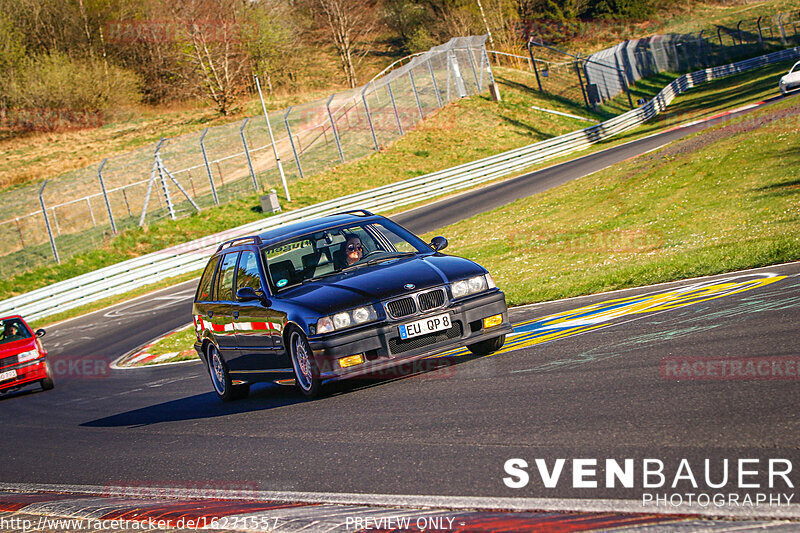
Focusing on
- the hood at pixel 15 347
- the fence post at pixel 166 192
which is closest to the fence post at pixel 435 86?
the fence post at pixel 166 192

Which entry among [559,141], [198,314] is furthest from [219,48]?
[198,314]

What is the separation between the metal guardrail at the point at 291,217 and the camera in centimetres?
2961

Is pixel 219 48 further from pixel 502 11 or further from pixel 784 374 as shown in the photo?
pixel 784 374

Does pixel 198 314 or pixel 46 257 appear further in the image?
pixel 46 257

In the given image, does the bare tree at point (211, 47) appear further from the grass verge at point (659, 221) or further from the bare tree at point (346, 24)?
the grass verge at point (659, 221)

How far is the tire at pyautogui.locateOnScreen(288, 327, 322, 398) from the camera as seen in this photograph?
745cm

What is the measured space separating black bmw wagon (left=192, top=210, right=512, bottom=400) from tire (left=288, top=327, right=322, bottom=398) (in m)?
0.01

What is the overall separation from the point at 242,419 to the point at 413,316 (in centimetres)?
206

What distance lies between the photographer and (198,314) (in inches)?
400
